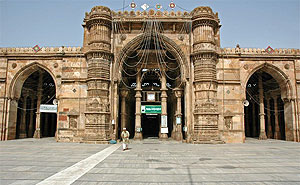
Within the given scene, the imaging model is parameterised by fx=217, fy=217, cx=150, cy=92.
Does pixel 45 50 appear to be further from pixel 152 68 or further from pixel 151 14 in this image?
pixel 151 14

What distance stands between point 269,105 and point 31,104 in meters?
33.9

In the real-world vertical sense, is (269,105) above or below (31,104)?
below

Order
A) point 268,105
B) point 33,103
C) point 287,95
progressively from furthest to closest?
point 33,103
point 268,105
point 287,95

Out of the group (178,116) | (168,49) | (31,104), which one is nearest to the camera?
(168,49)

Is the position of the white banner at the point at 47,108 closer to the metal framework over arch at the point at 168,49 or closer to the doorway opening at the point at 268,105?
the metal framework over arch at the point at 168,49

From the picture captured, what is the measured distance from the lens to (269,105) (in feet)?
102

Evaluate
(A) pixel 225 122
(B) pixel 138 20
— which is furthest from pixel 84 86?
Result: (A) pixel 225 122

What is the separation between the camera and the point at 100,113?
20.5 meters

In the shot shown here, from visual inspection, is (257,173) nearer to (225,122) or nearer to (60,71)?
(225,122)

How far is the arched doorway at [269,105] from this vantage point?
23984 millimetres

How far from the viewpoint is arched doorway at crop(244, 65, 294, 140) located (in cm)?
2398

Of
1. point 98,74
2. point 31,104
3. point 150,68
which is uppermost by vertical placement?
point 150,68

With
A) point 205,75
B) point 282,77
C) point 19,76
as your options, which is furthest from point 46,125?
point 282,77

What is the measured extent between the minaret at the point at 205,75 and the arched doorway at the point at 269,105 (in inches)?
275
